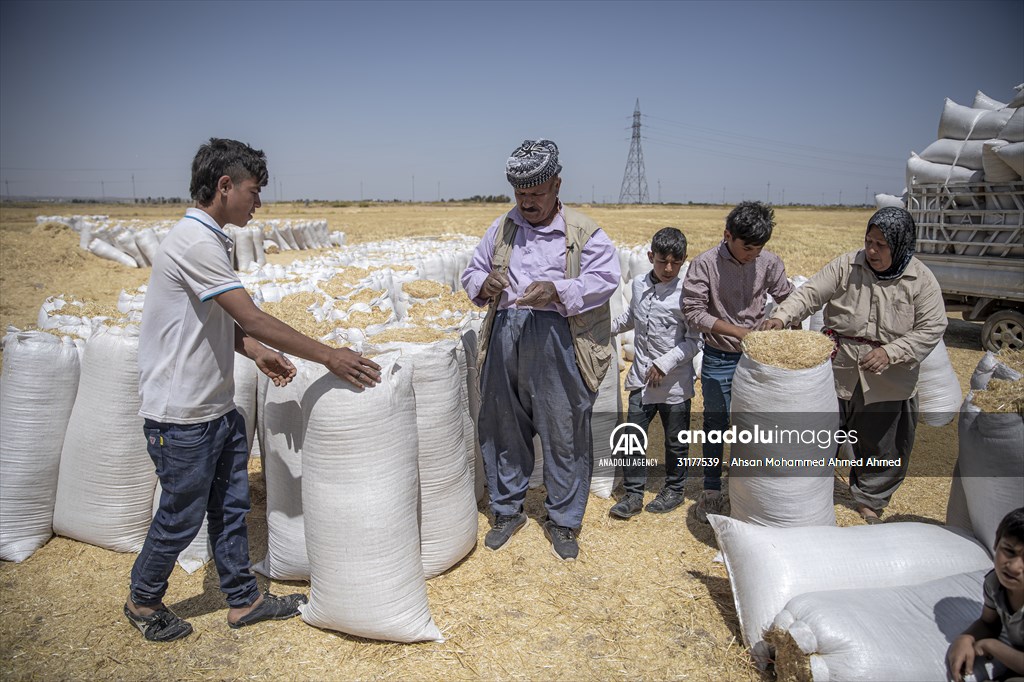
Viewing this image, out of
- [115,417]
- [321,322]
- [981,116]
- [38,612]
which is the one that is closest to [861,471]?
[321,322]

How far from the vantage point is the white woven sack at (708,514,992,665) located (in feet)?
6.82

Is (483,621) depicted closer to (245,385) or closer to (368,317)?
(245,385)

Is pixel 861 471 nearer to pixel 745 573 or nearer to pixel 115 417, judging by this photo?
pixel 745 573

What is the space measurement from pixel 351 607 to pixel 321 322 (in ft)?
5.98

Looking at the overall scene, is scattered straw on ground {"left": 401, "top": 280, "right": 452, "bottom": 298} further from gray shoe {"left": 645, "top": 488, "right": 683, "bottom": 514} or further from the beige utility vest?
gray shoe {"left": 645, "top": 488, "right": 683, "bottom": 514}

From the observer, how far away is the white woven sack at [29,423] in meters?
2.62

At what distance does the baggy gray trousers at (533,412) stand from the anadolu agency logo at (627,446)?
0.41 m

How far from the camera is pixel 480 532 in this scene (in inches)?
118

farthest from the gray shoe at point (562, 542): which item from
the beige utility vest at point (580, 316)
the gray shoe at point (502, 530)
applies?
the beige utility vest at point (580, 316)

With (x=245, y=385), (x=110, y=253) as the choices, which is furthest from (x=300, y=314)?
(x=110, y=253)

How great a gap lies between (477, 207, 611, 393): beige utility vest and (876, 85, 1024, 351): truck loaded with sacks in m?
5.11

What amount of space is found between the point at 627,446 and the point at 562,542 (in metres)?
0.72

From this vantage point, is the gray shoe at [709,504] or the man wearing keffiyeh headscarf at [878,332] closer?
the man wearing keffiyeh headscarf at [878,332]

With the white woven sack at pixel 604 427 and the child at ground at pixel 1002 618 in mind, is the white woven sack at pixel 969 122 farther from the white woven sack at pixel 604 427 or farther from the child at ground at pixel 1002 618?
the child at ground at pixel 1002 618
